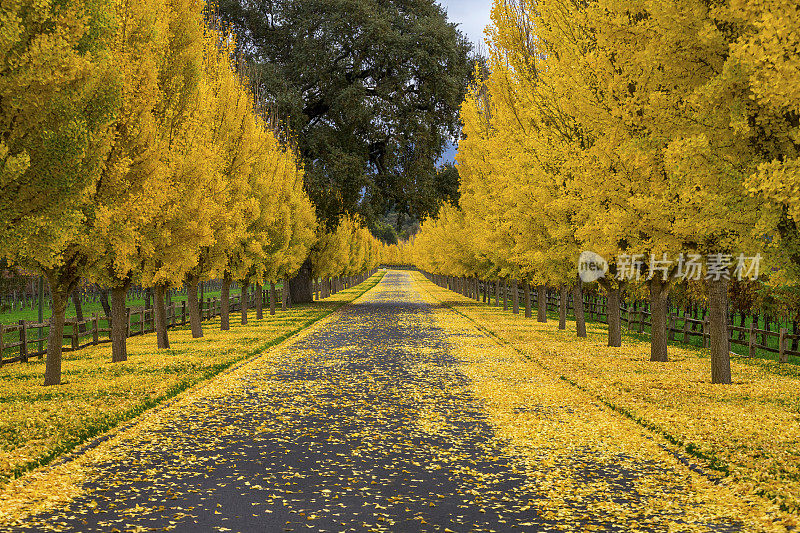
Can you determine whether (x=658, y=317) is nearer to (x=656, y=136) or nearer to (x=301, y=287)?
(x=656, y=136)

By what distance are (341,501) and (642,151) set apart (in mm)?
9208

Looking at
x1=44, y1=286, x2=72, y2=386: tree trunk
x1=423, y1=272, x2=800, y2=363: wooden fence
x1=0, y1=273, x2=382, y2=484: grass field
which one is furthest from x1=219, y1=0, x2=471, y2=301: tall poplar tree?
x1=44, y1=286, x2=72, y2=386: tree trunk

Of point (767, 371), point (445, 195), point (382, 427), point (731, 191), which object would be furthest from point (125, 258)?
point (445, 195)

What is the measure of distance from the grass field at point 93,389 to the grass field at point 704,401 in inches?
313

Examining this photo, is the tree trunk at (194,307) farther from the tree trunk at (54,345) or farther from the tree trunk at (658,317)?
the tree trunk at (658,317)

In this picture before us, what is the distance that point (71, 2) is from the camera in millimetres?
11523

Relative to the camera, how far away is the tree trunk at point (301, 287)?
5006cm

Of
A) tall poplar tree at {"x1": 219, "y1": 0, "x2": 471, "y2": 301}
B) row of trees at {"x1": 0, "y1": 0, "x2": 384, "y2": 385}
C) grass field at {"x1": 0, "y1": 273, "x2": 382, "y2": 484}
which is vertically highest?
tall poplar tree at {"x1": 219, "y1": 0, "x2": 471, "y2": 301}

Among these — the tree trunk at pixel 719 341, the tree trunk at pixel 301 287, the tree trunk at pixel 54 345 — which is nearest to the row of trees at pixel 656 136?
the tree trunk at pixel 719 341

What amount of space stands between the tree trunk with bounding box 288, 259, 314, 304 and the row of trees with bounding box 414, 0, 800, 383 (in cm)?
2594

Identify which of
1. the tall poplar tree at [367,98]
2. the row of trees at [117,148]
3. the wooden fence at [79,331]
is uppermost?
the tall poplar tree at [367,98]

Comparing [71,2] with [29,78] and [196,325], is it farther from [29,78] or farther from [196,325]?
[196,325]

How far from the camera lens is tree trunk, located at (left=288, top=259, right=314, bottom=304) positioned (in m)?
50.1

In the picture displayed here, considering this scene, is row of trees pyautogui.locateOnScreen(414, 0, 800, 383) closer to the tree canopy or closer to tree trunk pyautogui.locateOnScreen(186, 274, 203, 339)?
tree trunk pyautogui.locateOnScreen(186, 274, 203, 339)
